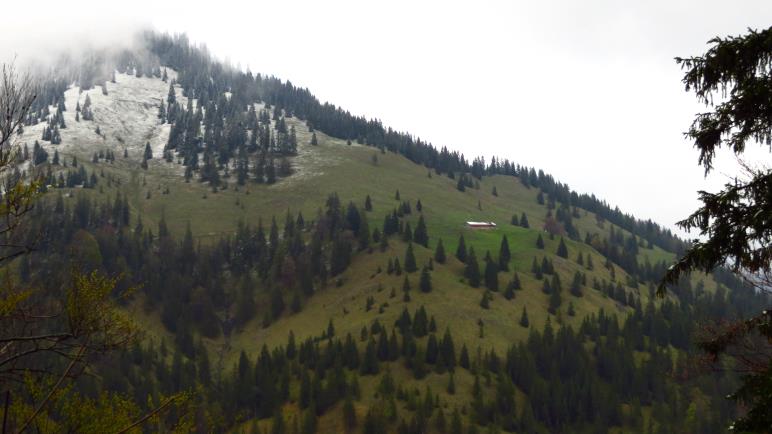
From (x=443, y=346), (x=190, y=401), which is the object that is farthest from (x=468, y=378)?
(x=190, y=401)

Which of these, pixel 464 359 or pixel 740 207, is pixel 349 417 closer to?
pixel 464 359

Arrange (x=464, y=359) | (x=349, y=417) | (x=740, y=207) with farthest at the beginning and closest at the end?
(x=464, y=359) → (x=349, y=417) → (x=740, y=207)

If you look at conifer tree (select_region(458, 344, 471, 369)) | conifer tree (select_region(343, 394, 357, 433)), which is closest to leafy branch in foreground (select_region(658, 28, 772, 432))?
conifer tree (select_region(343, 394, 357, 433))

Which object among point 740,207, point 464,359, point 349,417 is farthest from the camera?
point 464,359

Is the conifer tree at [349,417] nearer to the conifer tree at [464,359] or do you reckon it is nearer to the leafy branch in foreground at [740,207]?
the conifer tree at [464,359]

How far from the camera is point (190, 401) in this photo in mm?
22031

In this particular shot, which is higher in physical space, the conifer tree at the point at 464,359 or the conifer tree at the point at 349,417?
the conifer tree at the point at 464,359

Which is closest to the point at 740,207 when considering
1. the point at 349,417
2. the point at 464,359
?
the point at 349,417

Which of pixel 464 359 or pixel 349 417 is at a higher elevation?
pixel 464 359

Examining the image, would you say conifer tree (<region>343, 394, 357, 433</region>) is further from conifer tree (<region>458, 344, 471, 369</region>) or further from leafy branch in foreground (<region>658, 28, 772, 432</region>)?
leafy branch in foreground (<region>658, 28, 772, 432</region>)

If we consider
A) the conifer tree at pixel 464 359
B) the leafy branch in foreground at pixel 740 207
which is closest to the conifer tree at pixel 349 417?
→ the conifer tree at pixel 464 359

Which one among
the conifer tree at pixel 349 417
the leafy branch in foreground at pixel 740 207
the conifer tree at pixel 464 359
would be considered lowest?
the conifer tree at pixel 349 417

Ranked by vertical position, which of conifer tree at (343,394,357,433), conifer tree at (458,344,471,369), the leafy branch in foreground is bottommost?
conifer tree at (343,394,357,433)

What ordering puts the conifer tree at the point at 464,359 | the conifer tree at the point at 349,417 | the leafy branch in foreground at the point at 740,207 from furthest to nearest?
the conifer tree at the point at 464,359 → the conifer tree at the point at 349,417 → the leafy branch in foreground at the point at 740,207
